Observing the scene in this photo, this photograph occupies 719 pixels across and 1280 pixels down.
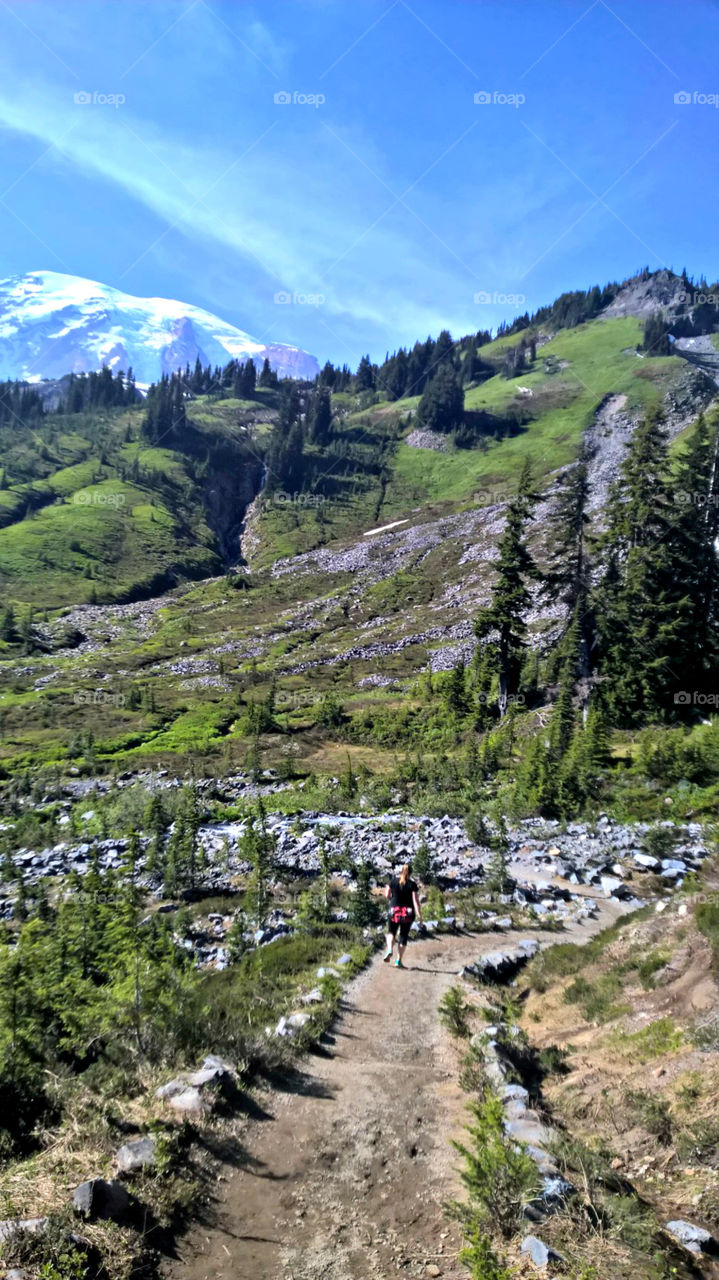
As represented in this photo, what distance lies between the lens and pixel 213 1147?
233 inches

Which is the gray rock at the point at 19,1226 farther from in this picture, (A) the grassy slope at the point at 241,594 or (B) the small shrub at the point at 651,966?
(A) the grassy slope at the point at 241,594

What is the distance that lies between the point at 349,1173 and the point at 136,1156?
6.46 feet

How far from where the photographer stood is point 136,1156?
5.37m

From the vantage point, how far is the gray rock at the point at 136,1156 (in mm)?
5273

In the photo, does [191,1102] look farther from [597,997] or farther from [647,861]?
[647,861]

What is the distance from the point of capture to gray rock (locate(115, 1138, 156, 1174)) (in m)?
5.27

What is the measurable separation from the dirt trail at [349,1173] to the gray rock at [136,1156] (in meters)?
0.69

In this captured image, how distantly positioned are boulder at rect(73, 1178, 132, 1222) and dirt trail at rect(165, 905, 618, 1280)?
528mm

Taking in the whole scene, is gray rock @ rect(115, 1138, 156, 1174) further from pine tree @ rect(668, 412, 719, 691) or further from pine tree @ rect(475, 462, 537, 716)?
pine tree @ rect(475, 462, 537, 716)

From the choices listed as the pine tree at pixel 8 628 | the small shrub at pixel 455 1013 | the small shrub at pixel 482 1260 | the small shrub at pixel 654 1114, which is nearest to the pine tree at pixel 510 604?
the small shrub at pixel 455 1013

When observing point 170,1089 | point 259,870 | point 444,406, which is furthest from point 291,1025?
point 444,406

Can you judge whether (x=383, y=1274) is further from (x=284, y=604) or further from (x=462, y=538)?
(x=462, y=538)

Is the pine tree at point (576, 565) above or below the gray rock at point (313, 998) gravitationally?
above

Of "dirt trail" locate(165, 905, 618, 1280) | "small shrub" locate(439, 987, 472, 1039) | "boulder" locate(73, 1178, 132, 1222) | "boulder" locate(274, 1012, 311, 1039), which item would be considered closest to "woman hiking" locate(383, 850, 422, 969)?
"small shrub" locate(439, 987, 472, 1039)
